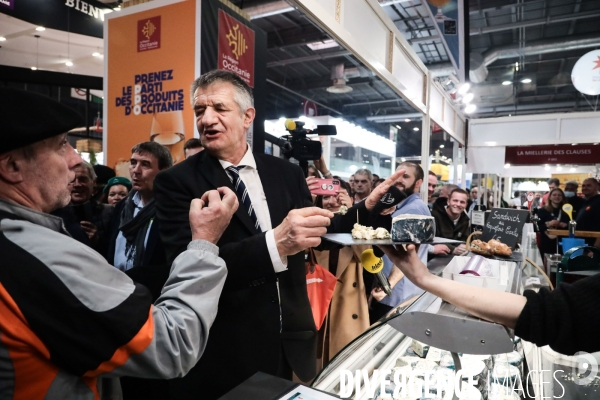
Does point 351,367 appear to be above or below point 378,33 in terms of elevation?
below

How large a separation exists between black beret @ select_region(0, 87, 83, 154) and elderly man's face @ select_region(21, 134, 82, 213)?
0.20 feet

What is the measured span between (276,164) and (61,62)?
7180mm

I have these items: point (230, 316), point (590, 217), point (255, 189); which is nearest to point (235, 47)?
point (255, 189)

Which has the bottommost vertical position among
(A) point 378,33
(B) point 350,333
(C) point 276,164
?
(B) point 350,333

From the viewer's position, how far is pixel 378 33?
14.7 feet

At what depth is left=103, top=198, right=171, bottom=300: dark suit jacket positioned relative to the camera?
1602mm

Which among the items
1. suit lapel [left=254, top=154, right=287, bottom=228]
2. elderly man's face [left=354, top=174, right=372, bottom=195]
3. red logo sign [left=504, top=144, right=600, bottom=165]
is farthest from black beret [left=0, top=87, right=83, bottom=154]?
red logo sign [left=504, top=144, right=600, bottom=165]

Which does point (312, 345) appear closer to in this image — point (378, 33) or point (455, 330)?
point (455, 330)

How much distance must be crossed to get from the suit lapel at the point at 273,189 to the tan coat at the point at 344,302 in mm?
978

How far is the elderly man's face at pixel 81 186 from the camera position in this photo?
8.75 ft

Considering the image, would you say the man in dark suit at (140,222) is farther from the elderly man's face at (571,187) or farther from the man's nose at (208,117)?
the elderly man's face at (571,187)

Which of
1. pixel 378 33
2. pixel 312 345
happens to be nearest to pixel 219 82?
pixel 312 345

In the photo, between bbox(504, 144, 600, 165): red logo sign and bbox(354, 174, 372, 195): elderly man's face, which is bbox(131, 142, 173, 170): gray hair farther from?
bbox(504, 144, 600, 165): red logo sign

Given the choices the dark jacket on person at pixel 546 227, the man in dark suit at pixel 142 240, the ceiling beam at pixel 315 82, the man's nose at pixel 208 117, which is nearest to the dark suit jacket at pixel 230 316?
the man's nose at pixel 208 117
